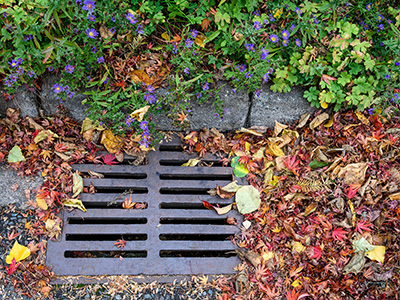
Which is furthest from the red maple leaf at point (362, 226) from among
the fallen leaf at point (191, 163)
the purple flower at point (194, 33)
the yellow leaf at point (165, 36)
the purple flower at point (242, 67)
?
the yellow leaf at point (165, 36)

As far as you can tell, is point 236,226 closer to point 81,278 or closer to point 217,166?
point 217,166

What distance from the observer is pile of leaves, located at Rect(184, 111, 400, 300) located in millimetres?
2115

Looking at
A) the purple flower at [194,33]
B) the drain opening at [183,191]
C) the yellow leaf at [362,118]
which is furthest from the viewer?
the yellow leaf at [362,118]

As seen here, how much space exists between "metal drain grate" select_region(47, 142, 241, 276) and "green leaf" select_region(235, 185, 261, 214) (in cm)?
7

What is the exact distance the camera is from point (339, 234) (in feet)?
7.30

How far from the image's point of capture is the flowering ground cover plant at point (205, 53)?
212 centimetres

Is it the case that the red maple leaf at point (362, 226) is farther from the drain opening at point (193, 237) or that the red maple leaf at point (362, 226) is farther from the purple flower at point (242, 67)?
the purple flower at point (242, 67)

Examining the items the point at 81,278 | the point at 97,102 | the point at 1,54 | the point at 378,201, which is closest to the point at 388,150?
the point at 378,201

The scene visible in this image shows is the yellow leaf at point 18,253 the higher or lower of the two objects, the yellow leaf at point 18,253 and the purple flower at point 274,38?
the lower

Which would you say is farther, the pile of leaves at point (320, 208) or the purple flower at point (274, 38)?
the purple flower at point (274, 38)

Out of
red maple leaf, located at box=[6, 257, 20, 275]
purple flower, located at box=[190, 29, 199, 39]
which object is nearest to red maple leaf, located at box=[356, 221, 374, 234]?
purple flower, located at box=[190, 29, 199, 39]

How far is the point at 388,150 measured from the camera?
2.48 metres

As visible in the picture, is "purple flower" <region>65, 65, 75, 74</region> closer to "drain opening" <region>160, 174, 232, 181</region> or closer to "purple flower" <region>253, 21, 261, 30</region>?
"drain opening" <region>160, 174, 232, 181</region>

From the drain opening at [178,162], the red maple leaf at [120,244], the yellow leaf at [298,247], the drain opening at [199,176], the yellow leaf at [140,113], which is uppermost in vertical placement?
the yellow leaf at [140,113]
